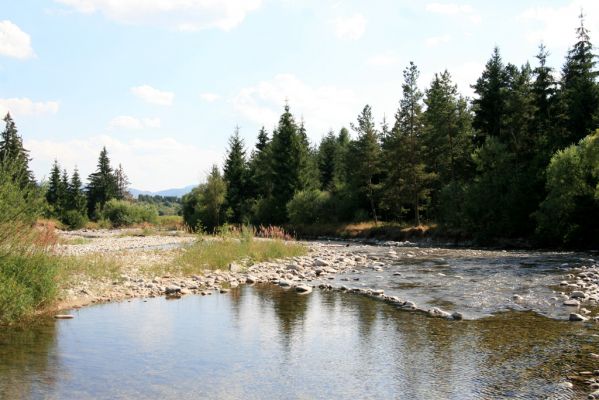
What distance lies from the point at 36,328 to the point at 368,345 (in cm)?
695

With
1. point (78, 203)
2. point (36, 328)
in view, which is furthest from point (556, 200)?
point (78, 203)

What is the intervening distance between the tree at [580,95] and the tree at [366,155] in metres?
16.3

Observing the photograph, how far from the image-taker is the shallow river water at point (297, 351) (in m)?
7.18

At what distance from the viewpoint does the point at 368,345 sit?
946 cm

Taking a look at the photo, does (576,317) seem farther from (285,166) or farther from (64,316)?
(285,166)

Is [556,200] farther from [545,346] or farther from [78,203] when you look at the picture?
[78,203]

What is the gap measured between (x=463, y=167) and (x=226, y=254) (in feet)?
100

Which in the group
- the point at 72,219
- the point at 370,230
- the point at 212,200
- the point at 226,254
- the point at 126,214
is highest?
the point at 212,200

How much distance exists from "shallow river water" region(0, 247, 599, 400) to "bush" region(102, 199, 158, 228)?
65549mm

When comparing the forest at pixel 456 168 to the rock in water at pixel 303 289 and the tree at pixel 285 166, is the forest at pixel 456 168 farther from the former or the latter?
the rock in water at pixel 303 289

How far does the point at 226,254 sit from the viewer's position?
802 inches

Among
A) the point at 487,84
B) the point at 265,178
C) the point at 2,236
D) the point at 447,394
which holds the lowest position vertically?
the point at 447,394

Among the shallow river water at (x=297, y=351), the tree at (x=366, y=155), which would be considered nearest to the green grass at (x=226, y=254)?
the shallow river water at (x=297, y=351)

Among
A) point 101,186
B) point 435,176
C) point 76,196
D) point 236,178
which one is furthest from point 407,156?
point 101,186
